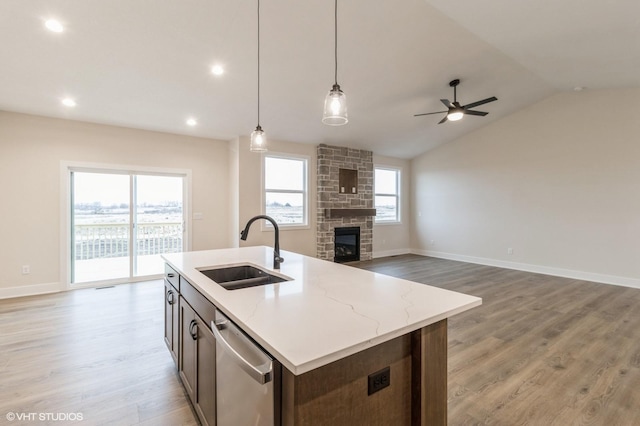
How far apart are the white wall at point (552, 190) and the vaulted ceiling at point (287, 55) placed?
0.66 metres

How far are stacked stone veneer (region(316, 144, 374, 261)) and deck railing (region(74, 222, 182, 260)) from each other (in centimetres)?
289

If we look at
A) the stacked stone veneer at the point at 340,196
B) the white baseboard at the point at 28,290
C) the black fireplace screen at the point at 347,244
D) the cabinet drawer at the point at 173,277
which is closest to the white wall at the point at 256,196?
the stacked stone veneer at the point at 340,196

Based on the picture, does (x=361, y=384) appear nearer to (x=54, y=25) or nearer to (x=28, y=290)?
(x=54, y=25)

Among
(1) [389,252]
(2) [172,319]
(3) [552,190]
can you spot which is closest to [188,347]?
(2) [172,319]

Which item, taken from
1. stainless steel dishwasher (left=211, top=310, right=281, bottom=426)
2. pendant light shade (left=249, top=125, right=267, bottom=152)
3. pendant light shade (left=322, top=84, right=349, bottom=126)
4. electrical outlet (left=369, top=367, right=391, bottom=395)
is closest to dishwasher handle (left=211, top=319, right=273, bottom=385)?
stainless steel dishwasher (left=211, top=310, right=281, bottom=426)

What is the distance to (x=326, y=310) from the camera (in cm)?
126

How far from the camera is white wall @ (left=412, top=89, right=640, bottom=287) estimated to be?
511 centimetres

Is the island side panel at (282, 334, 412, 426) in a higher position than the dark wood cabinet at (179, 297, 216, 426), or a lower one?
higher

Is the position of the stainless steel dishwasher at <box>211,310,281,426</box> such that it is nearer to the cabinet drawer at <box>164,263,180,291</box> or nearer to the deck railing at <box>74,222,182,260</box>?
the cabinet drawer at <box>164,263,180,291</box>

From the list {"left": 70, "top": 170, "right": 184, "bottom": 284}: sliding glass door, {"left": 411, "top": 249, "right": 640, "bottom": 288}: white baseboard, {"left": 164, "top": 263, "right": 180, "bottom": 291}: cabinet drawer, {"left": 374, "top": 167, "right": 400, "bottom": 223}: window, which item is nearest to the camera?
{"left": 164, "top": 263, "right": 180, "bottom": 291}: cabinet drawer

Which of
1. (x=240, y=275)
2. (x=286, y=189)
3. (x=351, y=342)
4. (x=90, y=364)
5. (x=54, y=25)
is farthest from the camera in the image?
(x=286, y=189)

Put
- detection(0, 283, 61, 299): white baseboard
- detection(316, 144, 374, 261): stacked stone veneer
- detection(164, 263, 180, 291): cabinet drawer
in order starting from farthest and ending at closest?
detection(316, 144, 374, 261): stacked stone veneer
detection(0, 283, 61, 299): white baseboard
detection(164, 263, 180, 291): cabinet drawer

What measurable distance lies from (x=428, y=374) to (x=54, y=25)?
408cm

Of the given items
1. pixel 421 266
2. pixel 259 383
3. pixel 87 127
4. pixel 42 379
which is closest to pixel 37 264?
pixel 87 127
